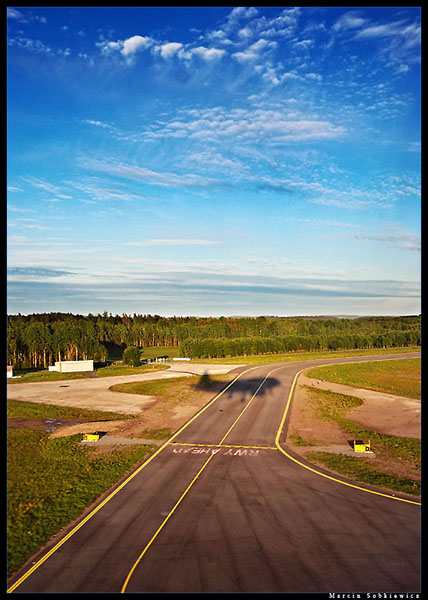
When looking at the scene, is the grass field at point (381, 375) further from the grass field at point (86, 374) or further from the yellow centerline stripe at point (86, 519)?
the yellow centerline stripe at point (86, 519)

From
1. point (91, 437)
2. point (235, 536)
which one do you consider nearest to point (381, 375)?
point (91, 437)

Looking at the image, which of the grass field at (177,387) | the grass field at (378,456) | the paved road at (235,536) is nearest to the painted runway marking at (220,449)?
the paved road at (235,536)

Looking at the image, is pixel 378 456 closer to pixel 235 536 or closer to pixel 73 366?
pixel 235 536

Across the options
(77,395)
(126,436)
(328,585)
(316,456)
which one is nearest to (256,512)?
(328,585)

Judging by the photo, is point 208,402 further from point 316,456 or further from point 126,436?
point 316,456

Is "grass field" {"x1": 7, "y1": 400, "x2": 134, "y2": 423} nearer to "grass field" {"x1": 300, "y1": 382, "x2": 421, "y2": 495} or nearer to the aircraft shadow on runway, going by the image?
the aircraft shadow on runway

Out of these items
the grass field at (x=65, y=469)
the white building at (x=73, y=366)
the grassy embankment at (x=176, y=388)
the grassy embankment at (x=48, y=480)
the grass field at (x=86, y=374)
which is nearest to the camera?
the grassy embankment at (x=48, y=480)
